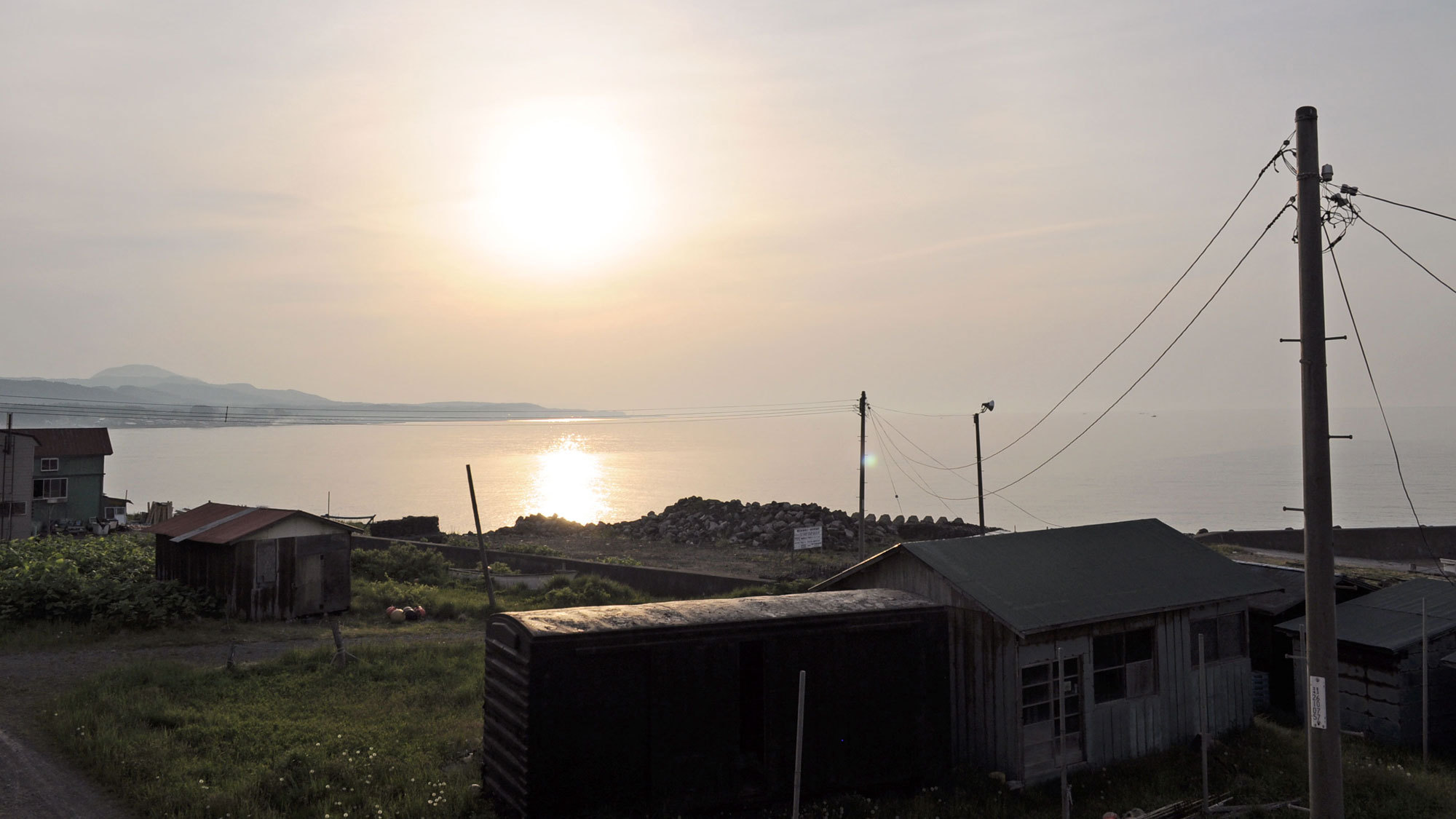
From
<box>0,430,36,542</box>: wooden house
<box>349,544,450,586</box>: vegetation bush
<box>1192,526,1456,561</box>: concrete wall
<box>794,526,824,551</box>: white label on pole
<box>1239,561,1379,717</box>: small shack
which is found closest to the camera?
<box>1239,561,1379,717</box>: small shack

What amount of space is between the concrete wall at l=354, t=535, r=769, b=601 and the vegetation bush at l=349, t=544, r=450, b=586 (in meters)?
3.09

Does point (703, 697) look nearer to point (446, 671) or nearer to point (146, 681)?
point (446, 671)

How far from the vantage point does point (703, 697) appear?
11453mm

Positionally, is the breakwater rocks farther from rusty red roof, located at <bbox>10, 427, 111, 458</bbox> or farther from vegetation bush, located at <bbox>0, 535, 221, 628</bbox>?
vegetation bush, located at <bbox>0, 535, 221, 628</bbox>

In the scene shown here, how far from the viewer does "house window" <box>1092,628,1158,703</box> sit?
47.0 feet

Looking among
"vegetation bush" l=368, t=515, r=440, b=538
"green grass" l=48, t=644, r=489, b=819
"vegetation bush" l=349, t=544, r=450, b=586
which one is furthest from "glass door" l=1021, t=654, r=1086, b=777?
"vegetation bush" l=368, t=515, r=440, b=538

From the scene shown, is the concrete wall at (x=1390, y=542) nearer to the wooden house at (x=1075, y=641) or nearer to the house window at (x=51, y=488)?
the wooden house at (x=1075, y=641)

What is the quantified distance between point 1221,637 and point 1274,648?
362 centimetres

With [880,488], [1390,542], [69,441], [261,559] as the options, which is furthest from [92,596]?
[880,488]

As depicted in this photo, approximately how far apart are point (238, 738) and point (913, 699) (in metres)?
10.0

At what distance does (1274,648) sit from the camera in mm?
18266

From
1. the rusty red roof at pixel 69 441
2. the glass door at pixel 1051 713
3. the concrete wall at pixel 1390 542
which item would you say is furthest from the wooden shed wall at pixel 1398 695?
the rusty red roof at pixel 69 441

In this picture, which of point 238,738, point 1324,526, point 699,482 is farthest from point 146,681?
point 699,482

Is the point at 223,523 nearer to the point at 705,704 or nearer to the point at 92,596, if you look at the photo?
the point at 92,596
